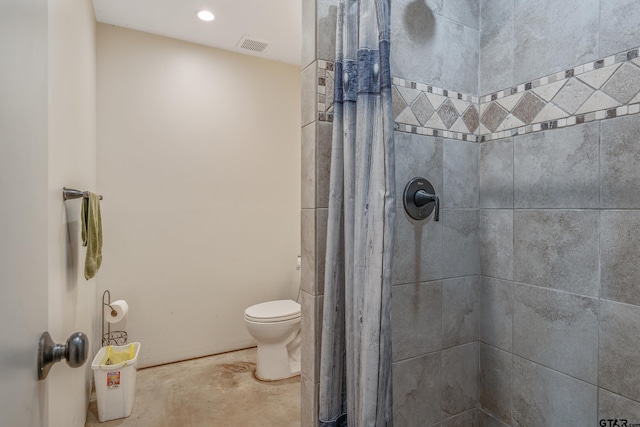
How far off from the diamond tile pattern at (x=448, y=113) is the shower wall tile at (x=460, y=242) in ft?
1.15

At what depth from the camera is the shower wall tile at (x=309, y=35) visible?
3.61 ft

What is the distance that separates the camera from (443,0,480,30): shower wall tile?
1.29 meters

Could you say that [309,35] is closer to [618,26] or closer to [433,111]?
[433,111]

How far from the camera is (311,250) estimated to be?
1.10 meters

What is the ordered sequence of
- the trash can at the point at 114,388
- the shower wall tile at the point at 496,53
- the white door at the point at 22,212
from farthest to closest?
the trash can at the point at 114,388 → the shower wall tile at the point at 496,53 → the white door at the point at 22,212

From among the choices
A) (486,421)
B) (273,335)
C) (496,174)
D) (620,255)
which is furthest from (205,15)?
(486,421)

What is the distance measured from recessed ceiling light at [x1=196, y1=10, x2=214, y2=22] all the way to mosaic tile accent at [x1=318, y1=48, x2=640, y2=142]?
1.68m

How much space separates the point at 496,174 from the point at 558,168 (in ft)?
0.73

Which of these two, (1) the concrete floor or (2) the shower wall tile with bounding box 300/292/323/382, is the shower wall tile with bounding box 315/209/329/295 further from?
(1) the concrete floor

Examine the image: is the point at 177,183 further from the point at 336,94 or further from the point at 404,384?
the point at 404,384

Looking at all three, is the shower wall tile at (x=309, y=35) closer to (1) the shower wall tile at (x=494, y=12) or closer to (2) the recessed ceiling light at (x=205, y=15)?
(1) the shower wall tile at (x=494, y=12)

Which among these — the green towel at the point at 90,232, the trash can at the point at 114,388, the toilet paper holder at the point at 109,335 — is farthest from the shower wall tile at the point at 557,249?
the toilet paper holder at the point at 109,335

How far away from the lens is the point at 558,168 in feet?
3.59

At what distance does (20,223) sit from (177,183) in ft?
7.23
